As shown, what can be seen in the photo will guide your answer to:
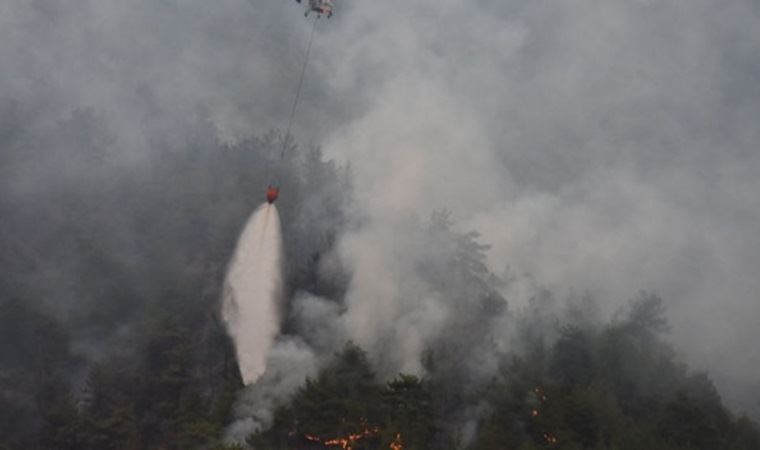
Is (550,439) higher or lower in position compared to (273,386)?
lower

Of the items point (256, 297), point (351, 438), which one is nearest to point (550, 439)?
point (351, 438)

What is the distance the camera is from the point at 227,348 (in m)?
68.9

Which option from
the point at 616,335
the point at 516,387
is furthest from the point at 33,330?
the point at 616,335

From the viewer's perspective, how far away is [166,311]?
71438 millimetres

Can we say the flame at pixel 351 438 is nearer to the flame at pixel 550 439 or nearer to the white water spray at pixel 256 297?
the flame at pixel 550 439

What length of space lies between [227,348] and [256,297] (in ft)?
17.4

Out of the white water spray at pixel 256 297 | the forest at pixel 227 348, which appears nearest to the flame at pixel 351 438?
the forest at pixel 227 348

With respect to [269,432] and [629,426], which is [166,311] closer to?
[269,432]

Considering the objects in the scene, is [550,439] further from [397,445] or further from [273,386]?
[273,386]

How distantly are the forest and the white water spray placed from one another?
7.11 feet

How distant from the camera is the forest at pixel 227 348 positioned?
1865 inches

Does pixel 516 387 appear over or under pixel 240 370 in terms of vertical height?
under

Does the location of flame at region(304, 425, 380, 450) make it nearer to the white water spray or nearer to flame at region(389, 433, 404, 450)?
flame at region(389, 433, 404, 450)

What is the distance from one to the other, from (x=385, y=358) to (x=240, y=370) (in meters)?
12.5
